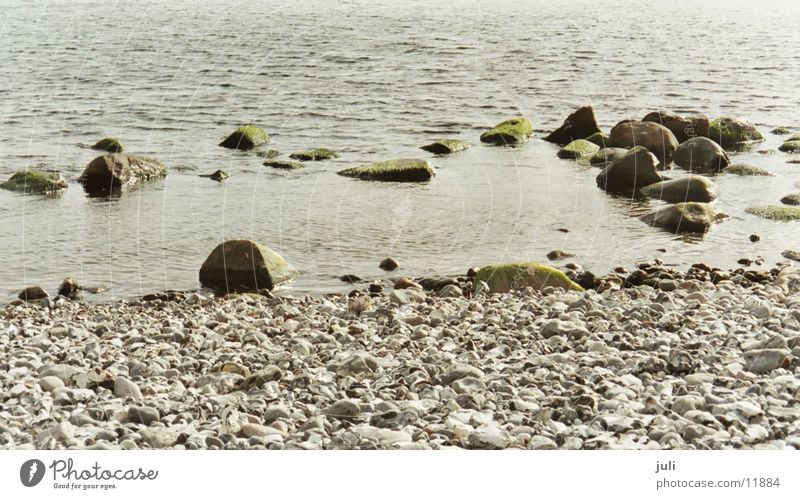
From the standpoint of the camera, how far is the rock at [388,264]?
11709mm

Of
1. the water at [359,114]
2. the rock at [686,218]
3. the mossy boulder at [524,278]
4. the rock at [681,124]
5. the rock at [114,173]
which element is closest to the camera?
the mossy boulder at [524,278]

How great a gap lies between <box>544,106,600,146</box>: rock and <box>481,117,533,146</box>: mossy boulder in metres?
0.67

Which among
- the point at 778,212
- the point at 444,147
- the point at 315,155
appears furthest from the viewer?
the point at 444,147

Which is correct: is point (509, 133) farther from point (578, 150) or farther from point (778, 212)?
point (778, 212)

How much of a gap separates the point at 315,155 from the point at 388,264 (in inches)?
277

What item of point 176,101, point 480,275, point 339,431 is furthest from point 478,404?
point 176,101

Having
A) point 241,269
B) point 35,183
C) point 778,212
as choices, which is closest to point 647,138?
point 778,212

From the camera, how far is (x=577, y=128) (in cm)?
2048

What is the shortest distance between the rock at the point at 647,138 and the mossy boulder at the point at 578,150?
0.51m

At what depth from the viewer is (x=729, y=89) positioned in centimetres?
2606

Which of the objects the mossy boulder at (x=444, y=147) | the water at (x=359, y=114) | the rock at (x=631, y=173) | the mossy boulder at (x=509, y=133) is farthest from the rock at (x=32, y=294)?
the mossy boulder at (x=509, y=133)
